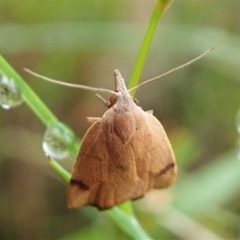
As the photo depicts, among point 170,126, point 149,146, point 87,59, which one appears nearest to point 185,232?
point 170,126

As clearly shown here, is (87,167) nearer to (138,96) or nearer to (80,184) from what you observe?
(80,184)

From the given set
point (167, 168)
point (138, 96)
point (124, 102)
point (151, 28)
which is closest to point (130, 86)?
point (124, 102)

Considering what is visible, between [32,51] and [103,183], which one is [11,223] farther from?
[103,183]

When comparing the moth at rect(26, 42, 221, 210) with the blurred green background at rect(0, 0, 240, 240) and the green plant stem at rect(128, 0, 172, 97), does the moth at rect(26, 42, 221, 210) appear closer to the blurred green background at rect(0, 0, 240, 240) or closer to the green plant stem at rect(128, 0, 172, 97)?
the green plant stem at rect(128, 0, 172, 97)

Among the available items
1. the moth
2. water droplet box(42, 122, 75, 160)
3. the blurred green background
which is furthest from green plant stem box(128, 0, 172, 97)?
the blurred green background

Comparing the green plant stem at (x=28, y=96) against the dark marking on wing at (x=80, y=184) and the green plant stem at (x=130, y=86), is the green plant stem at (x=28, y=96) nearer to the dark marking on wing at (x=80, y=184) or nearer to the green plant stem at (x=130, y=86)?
the green plant stem at (x=130, y=86)
